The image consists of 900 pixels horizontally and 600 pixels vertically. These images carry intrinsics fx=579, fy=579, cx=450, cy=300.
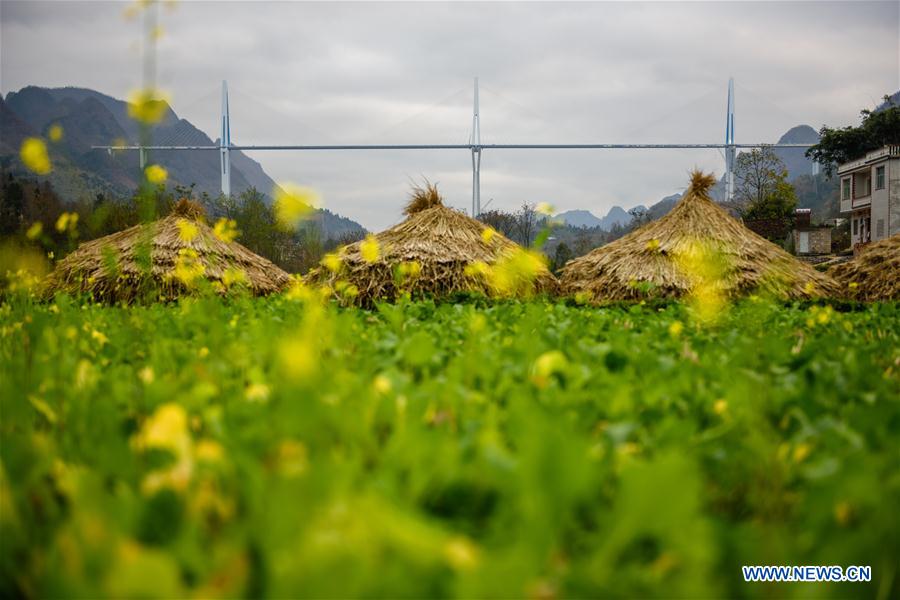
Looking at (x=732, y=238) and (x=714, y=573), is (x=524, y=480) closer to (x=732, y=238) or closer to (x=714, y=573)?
(x=714, y=573)

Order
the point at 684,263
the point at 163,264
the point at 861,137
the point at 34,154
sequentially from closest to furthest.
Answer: the point at 34,154 → the point at 684,263 → the point at 163,264 → the point at 861,137

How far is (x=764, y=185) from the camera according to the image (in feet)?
117

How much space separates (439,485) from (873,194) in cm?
3955

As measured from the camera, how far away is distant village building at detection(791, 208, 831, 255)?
110ft

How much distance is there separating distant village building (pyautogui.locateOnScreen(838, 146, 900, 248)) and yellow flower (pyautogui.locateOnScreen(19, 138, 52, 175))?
120 ft

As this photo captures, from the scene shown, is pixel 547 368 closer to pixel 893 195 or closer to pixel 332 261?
pixel 332 261

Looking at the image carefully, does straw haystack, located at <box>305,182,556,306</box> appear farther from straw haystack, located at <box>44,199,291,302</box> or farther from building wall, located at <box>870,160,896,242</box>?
building wall, located at <box>870,160,896,242</box>

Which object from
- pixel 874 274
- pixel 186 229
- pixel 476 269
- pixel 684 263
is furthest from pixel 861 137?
pixel 186 229

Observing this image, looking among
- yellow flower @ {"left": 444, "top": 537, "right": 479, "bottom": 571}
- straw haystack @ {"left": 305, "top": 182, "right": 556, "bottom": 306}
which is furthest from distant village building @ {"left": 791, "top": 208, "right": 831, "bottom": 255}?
yellow flower @ {"left": 444, "top": 537, "right": 479, "bottom": 571}

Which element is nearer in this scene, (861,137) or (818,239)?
(818,239)

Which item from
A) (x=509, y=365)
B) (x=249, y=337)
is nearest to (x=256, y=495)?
(x=509, y=365)

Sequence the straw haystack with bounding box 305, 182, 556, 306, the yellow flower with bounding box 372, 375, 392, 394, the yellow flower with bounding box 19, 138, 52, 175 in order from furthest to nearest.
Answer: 1. the straw haystack with bounding box 305, 182, 556, 306
2. the yellow flower with bounding box 19, 138, 52, 175
3. the yellow flower with bounding box 372, 375, 392, 394

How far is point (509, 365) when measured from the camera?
1.71 meters

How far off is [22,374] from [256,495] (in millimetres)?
1119
